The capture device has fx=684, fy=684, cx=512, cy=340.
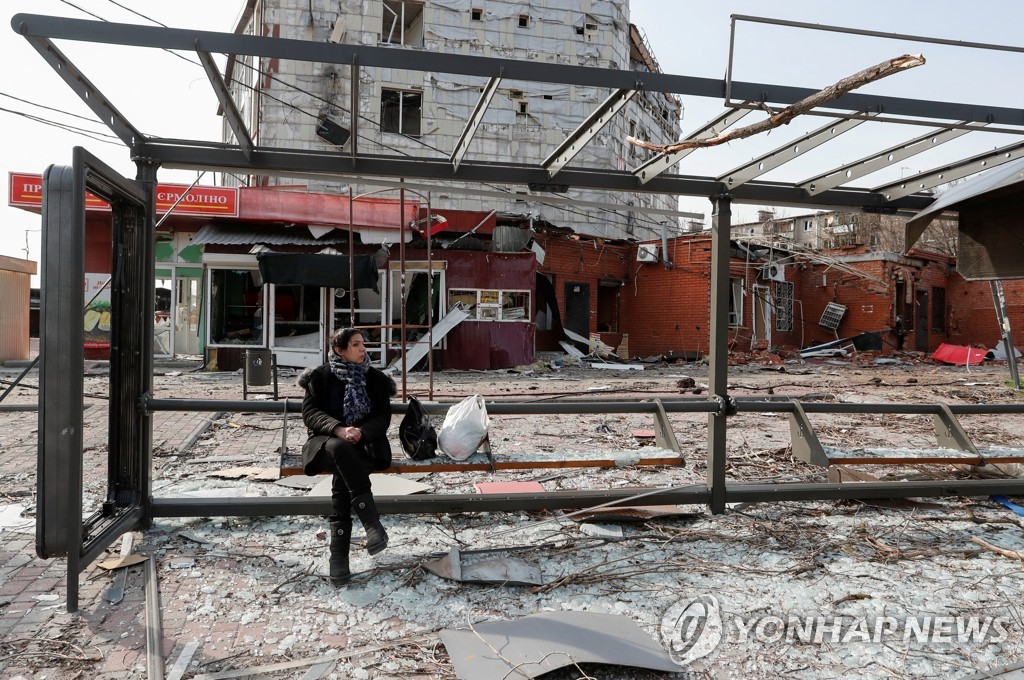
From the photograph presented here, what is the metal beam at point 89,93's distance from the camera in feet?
12.1

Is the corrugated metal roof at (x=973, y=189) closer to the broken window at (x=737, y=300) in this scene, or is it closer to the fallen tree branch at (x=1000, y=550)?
the fallen tree branch at (x=1000, y=550)

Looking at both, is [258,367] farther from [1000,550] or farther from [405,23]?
[405,23]

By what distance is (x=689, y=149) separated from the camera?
4.23 metres

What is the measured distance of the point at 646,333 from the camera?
2525cm

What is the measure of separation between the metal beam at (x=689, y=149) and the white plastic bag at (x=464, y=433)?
85.8 inches

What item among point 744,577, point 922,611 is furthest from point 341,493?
point 922,611

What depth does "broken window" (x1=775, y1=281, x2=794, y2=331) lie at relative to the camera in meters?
26.6

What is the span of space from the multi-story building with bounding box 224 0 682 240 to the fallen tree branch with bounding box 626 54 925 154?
20.2 metres

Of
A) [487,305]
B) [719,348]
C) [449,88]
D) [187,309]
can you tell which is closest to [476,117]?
[719,348]

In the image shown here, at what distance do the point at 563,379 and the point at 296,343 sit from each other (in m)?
6.63

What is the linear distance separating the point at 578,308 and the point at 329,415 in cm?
1931

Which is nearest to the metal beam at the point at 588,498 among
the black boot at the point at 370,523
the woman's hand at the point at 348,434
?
the black boot at the point at 370,523

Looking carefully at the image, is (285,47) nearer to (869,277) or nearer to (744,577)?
(744,577)

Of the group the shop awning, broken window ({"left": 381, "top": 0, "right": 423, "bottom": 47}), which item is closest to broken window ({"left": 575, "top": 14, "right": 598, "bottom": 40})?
broken window ({"left": 381, "top": 0, "right": 423, "bottom": 47})
